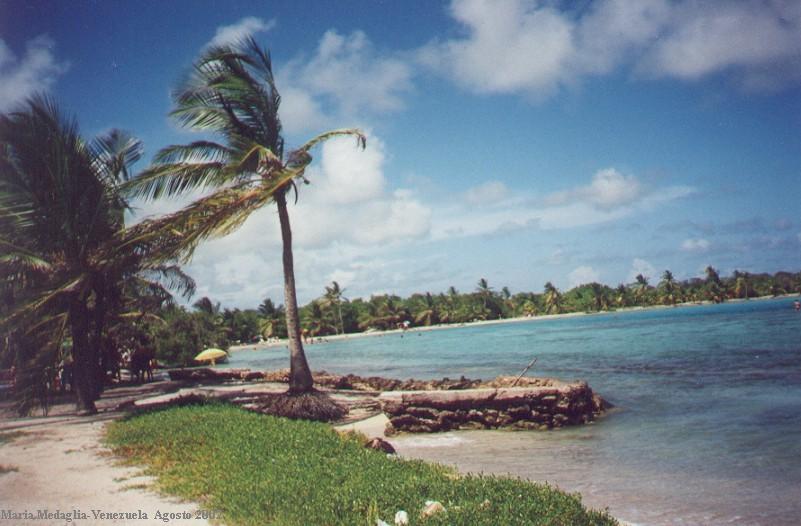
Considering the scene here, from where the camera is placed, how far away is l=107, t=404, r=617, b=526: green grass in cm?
450

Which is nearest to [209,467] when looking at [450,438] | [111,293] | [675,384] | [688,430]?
[450,438]

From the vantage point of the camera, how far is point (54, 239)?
38.0 feet

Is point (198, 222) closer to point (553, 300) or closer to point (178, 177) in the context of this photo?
point (178, 177)

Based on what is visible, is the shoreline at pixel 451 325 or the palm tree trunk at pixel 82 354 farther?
the shoreline at pixel 451 325

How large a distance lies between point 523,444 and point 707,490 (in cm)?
380

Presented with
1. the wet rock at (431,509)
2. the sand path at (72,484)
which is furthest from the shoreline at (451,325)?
the wet rock at (431,509)

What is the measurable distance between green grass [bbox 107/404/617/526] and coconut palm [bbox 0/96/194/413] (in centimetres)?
429

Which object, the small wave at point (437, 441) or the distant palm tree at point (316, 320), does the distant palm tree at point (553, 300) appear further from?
the small wave at point (437, 441)

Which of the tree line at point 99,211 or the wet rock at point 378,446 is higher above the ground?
the tree line at point 99,211

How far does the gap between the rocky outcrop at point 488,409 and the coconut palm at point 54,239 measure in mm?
6592

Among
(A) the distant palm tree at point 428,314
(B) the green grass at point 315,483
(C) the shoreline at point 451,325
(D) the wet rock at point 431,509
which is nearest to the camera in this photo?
(D) the wet rock at point 431,509

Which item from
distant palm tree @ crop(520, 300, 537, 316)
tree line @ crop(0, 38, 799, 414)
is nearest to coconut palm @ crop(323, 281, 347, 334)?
distant palm tree @ crop(520, 300, 537, 316)

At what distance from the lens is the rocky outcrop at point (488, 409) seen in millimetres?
11977

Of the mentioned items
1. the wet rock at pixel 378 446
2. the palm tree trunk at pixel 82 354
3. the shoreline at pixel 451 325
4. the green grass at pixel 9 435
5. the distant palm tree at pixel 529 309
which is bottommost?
the shoreline at pixel 451 325
